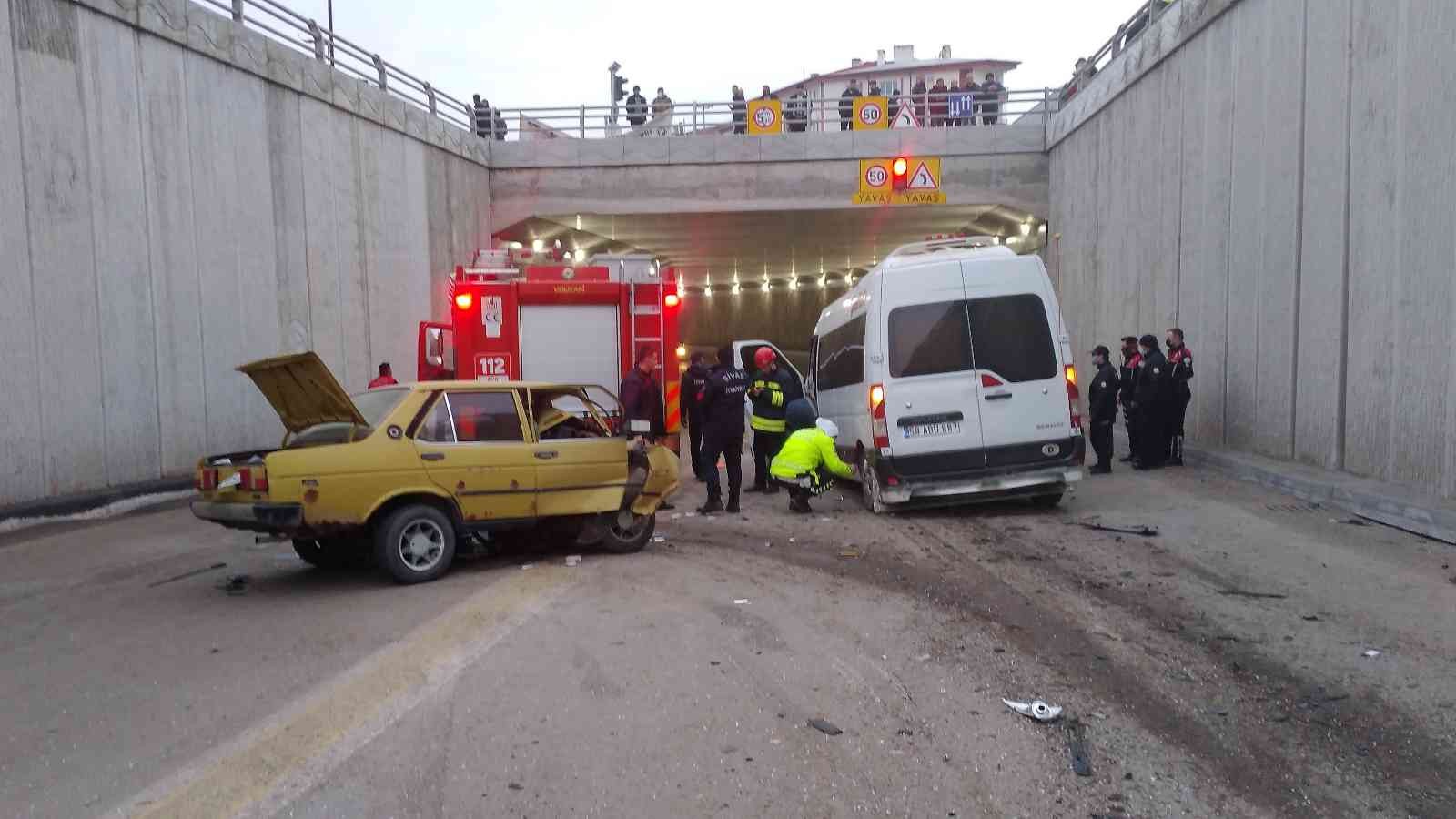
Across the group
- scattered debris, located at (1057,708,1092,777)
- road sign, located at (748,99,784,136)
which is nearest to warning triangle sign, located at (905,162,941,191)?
road sign, located at (748,99,784,136)

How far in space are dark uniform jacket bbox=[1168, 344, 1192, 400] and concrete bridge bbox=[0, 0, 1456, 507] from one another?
64cm

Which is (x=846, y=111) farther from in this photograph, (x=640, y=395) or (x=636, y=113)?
(x=640, y=395)

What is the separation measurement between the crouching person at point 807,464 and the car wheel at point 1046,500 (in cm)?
194

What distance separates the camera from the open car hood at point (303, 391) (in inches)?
270

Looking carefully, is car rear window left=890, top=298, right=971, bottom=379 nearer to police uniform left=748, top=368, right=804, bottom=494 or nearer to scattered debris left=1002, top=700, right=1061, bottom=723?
Answer: police uniform left=748, top=368, right=804, bottom=494

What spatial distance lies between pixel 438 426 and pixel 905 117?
1598cm

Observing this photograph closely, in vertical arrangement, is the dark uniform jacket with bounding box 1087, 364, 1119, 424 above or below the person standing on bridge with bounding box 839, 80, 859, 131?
below

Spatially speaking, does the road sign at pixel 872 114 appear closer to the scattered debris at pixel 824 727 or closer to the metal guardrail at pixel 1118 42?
the metal guardrail at pixel 1118 42

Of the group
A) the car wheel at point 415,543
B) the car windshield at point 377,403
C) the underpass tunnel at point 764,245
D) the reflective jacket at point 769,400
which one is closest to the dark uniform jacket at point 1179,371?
the reflective jacket at point 769,400

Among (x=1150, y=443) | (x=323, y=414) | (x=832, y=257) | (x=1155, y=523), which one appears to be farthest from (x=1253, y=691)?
(x=832, y=257)

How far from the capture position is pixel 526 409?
25.4 ft

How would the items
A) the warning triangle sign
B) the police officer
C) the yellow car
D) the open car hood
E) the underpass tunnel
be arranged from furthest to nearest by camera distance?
the underpass tunnel
the warning triangle sign
the police officer
the open car hood
the yellow car

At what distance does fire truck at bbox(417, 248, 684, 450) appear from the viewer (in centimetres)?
1258

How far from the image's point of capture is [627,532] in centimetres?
830
